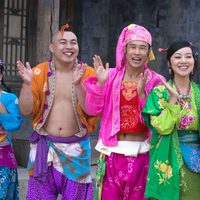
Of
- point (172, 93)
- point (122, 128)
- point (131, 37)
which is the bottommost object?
point (122, 128)

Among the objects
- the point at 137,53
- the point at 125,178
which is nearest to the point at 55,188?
the point at 125,178

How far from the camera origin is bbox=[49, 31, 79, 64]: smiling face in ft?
15.8

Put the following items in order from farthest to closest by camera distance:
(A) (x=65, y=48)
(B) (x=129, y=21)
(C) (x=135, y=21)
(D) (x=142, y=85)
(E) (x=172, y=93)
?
(C) (x=135, y=21), (B) (x=129, y=21), (A) (x=65, y=48), (D) (x=142, y=85), (E) (x=172, y=93)

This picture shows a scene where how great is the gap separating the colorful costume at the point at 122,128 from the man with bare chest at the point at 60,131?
253 mm

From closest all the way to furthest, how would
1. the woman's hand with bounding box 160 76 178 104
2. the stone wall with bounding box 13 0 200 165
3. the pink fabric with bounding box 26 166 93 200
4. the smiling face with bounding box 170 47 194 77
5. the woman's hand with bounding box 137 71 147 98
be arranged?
the woman's hand with bounding box 160 76 178 104 < the smiling face with bounding box 170 47 194 77 < the woman's hand with bounding box 137 71 147 98 < the pink fabric with bounding box 26 166 93 200 < the stone wall with bounding box 13 0 200 165

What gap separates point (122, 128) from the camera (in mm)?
4547

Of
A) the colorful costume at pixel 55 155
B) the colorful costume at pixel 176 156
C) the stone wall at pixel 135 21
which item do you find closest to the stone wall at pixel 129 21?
the stone wall at pixel 135 21

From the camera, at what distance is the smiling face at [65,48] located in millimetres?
4821

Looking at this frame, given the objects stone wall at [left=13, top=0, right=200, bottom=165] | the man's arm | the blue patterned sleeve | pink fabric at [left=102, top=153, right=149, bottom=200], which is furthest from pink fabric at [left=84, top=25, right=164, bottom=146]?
stone wall at [left=13, top=0, right=200, bottom=165]

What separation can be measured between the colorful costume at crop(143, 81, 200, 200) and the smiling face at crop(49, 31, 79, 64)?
85 centimetres

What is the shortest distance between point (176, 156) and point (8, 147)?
152 cm

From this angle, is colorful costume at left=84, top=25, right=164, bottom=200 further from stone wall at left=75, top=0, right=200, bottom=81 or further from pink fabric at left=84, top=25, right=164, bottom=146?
stone wall at left=75, top=0, right=200, bottom=81

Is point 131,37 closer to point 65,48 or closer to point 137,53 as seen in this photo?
point 137,53

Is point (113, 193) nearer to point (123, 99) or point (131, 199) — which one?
point (131, 199)
